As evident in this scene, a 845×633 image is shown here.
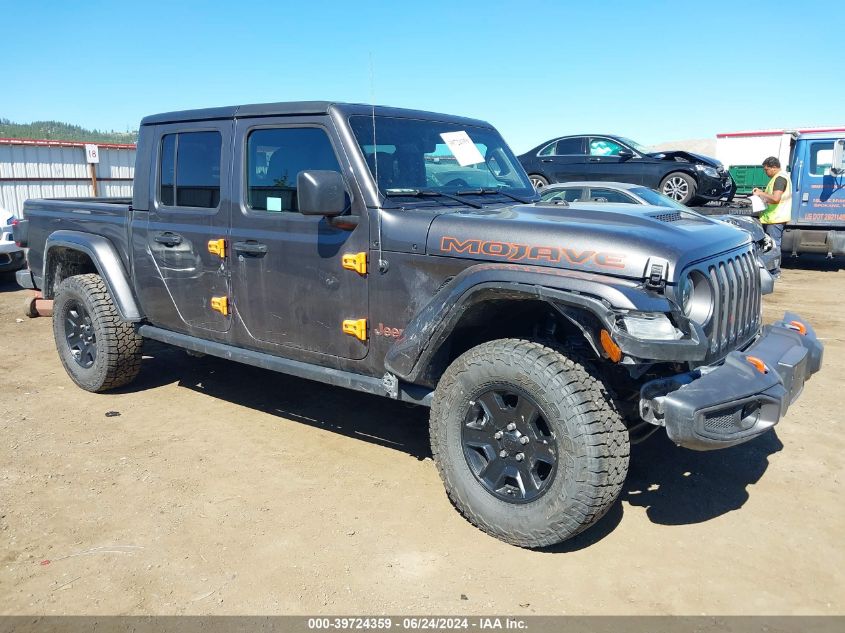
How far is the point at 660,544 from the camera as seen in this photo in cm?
325

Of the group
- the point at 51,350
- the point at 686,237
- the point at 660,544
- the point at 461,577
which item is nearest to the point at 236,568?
the point at 461,577

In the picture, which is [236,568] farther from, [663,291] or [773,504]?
[773,504]

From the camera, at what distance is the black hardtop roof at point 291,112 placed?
377 cm

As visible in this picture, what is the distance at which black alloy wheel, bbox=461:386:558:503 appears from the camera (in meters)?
3.06

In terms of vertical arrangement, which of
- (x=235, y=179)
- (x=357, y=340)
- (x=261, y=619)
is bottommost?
(x=261, y=619)

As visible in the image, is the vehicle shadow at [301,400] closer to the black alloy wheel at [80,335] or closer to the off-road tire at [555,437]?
the black alloy wheel at [80,335]

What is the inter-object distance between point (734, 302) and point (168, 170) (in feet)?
11.8

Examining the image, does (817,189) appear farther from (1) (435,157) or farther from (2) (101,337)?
(2) (101,337)

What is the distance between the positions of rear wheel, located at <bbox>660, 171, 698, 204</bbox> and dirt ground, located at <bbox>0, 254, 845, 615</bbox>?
7693mm

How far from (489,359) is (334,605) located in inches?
48.7

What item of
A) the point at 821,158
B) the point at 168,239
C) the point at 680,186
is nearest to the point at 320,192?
the point at 168,239

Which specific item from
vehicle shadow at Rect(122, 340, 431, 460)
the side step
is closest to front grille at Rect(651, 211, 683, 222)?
the side step

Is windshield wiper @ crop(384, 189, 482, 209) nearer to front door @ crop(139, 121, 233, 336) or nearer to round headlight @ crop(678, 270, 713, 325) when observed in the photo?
front door @ crop(139, 121, 233, 336)

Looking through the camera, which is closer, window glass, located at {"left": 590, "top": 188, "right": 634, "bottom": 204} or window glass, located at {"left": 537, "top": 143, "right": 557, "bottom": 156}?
window glass, located at {"left": 590, "top": 188, "right": 634, "bottom": 204}
